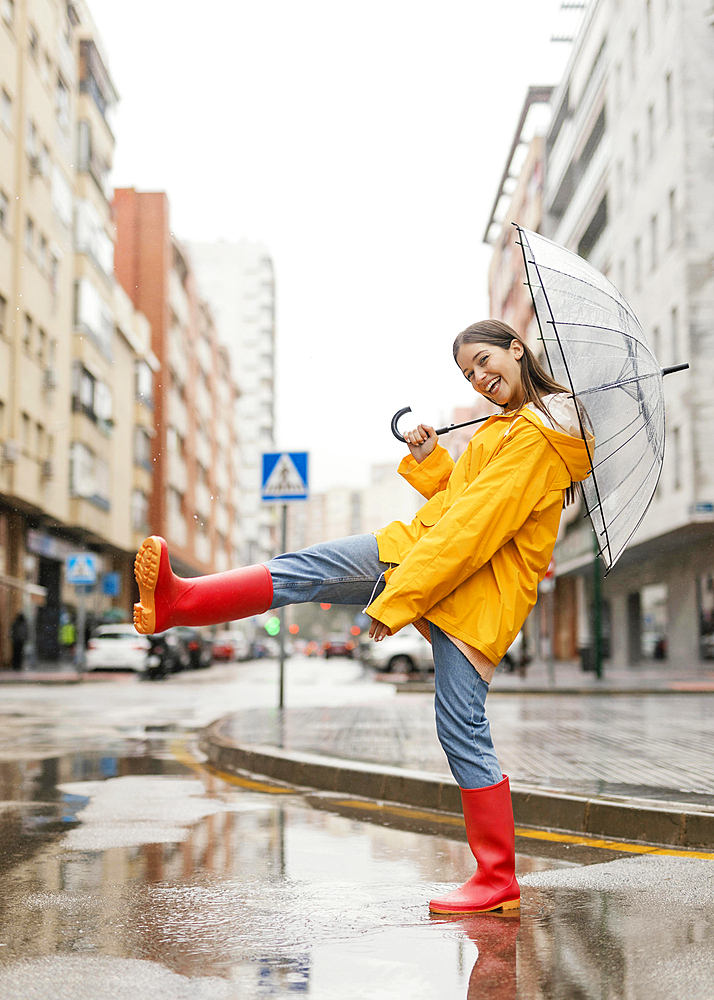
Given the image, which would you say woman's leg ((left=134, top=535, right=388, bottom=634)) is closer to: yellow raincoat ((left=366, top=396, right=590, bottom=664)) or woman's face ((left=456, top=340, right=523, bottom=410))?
yellow raincoat ((left=366, top=396, right=590, bottom=664))

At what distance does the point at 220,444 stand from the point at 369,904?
80706 millimetres

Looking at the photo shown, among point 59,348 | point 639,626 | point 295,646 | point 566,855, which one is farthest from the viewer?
point 295,646

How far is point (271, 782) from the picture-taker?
25.5ft

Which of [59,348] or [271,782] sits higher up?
[59,348]

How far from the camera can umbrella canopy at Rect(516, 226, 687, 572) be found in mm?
3650

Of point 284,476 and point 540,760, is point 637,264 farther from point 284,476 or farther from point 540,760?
point 540,760

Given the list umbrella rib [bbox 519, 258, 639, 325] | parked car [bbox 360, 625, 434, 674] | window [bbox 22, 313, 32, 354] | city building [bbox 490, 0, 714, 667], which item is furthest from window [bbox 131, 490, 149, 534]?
umbrella rib [bbox 519, 258, 639, 325]

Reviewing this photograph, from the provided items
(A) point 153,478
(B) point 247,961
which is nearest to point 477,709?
(B) point 247,961

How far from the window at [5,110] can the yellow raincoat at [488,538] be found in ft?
99.6

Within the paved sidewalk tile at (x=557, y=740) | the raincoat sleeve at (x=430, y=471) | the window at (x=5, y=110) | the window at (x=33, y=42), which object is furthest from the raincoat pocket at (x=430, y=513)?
the window at (x=33, y=42)

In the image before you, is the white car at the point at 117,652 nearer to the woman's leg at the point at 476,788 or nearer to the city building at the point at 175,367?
the city building at the point at 175,367

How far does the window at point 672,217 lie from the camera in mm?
30078

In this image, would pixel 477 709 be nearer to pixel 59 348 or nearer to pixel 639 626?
pixel 59 348

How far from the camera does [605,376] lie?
3729 mm
